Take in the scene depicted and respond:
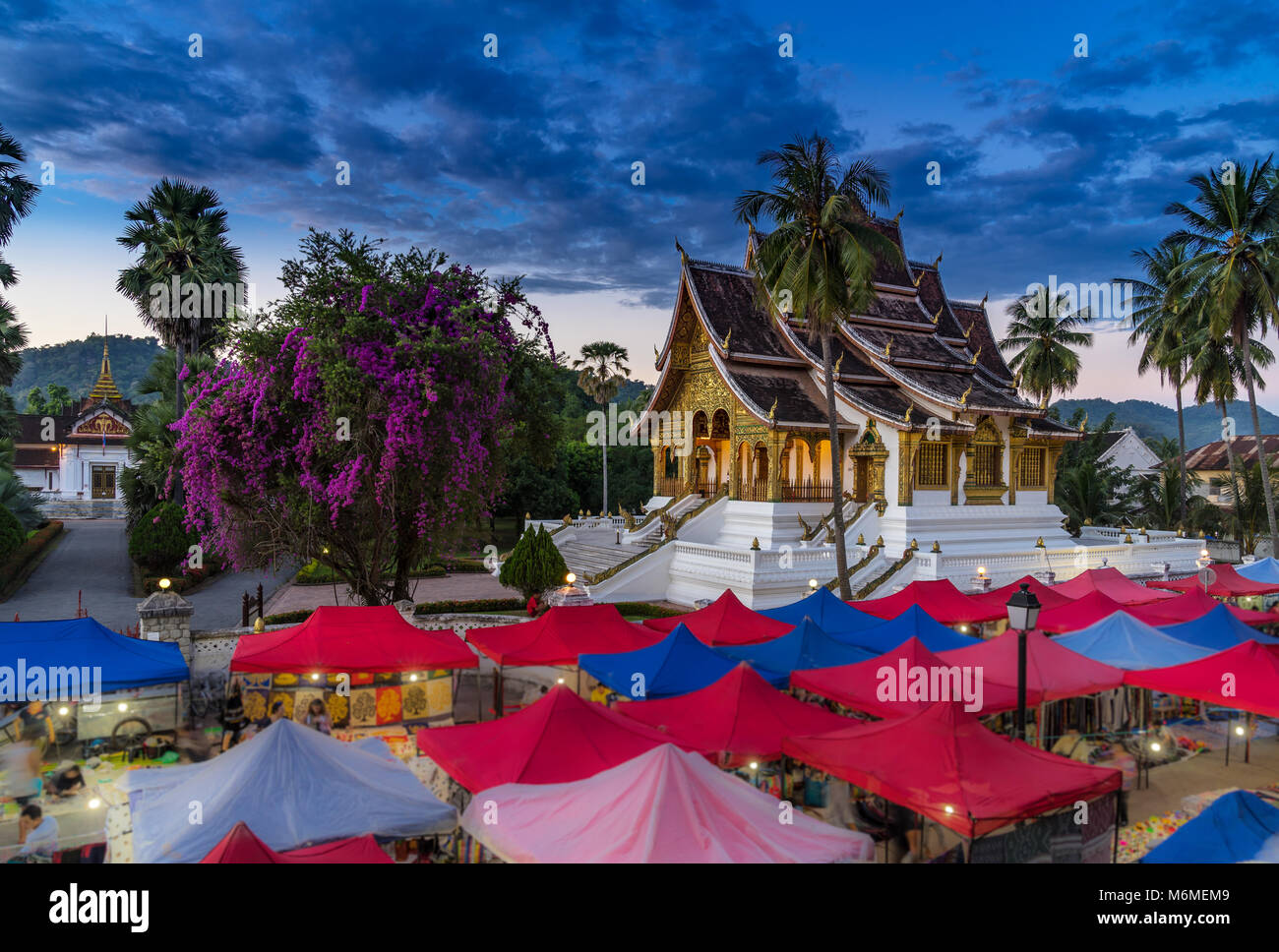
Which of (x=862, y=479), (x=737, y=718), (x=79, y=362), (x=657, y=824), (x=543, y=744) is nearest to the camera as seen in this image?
(x=657, y=824)

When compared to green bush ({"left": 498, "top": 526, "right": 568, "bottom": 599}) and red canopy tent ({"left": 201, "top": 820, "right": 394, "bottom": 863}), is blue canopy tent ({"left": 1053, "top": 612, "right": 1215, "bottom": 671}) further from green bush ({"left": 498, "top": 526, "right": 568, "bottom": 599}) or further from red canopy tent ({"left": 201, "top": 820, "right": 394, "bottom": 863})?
green bush ({"left": 498, "top": 526, "right": 568, "bottom": 599})

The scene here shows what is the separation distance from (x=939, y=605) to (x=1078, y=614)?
2.85 metres

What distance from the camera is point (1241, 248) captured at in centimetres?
2722

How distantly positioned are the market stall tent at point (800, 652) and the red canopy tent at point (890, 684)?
760 millimetres

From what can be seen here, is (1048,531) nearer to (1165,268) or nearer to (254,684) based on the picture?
(1165,268)

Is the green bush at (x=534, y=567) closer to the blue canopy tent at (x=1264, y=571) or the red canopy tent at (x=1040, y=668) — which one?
the red canopy tent at (x=1040, y=668)

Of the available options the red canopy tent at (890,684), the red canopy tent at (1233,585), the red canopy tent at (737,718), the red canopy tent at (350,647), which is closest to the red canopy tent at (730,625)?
the red canopy tent at (890,684)

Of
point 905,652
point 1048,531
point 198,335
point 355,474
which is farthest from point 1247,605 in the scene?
point 198,335

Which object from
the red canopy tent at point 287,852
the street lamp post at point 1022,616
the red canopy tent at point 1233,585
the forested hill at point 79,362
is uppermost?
the forested hill at point 79,362

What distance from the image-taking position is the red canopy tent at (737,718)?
31.0ft

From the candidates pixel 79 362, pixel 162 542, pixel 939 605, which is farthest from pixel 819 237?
pixel 79 362

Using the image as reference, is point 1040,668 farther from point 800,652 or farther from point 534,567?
point 534,567
